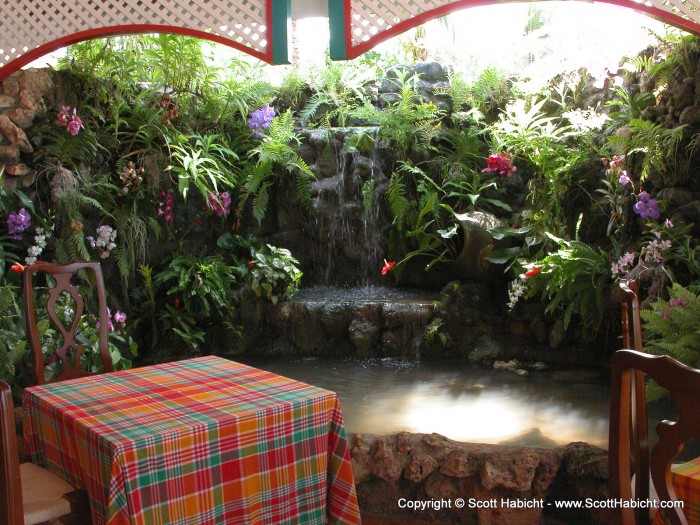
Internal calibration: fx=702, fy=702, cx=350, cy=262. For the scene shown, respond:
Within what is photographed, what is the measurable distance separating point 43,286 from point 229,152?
216 centimetres

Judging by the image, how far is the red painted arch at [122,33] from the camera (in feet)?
13.9

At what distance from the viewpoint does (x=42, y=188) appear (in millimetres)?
5379

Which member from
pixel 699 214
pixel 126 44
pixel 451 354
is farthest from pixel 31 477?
pixel 126 44

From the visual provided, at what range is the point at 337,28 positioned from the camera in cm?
410

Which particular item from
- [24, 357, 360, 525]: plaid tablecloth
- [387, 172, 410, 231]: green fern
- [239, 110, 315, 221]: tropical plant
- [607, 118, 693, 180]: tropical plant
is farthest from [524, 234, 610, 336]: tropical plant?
[24, 357, 360, 525]: plaid tablecloth

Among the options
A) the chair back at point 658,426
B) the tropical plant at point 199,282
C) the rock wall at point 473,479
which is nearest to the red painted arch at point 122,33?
the tropical plant at point 199,282

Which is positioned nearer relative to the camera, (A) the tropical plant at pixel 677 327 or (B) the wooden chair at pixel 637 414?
(B) the wooden chair at pixel 637 414

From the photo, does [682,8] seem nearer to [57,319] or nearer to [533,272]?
[533,272]

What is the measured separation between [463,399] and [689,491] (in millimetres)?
2944

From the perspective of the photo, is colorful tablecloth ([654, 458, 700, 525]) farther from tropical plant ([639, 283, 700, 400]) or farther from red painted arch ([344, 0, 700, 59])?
red painted arch ([344, 0, 700, 59])

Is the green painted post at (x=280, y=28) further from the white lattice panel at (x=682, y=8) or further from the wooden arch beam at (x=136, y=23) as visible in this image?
the white lattice panel at (x=682, y=8)

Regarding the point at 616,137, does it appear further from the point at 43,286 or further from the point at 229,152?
the point at 43,286

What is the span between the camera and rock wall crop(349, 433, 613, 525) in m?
3.13

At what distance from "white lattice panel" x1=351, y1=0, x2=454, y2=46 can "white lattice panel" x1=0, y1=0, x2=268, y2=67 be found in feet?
1.85
